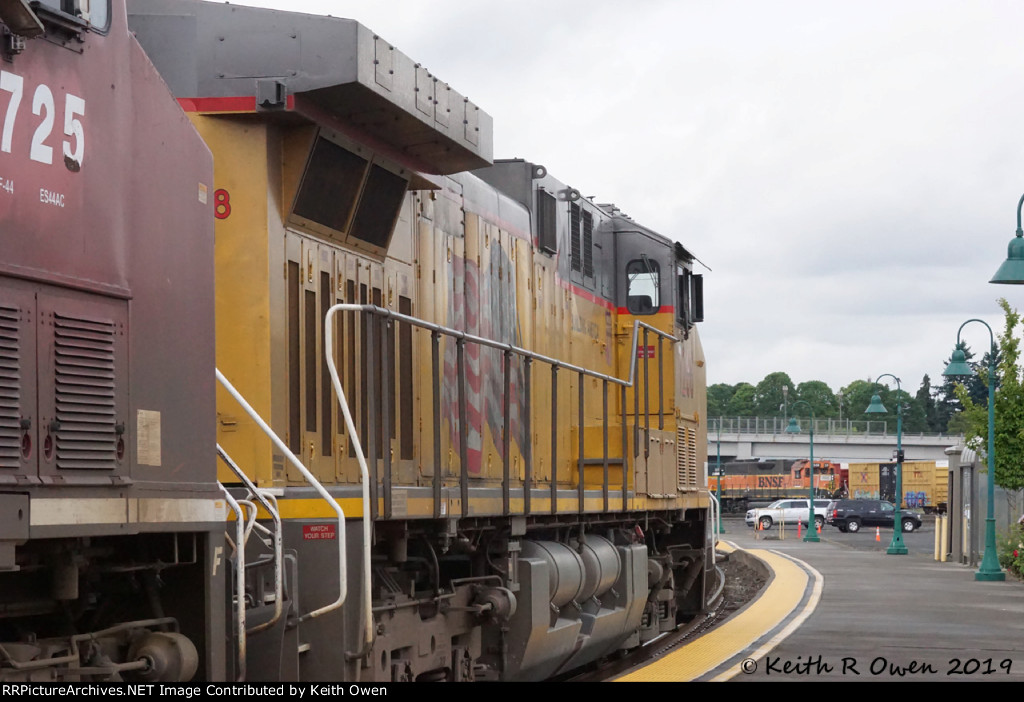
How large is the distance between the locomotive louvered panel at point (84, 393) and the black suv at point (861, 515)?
183 ft

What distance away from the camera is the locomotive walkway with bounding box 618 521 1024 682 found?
1006 cm

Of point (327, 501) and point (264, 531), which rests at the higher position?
point (327, 501)

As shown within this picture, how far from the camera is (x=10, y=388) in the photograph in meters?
4.74

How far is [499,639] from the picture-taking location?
A: 972 cm

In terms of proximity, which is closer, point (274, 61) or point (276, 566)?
point (276, 566)

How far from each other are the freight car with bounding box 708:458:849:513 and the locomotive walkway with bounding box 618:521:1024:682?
2053 inches

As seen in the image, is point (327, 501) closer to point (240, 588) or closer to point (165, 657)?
point (240, 588)

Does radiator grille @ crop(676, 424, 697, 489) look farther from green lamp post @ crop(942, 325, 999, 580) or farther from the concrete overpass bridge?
the concrete overpass bridge

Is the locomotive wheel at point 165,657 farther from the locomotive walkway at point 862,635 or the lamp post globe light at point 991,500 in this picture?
the lamp post globe light at point 991,500

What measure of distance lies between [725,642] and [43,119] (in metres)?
8.61

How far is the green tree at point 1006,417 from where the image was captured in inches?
978

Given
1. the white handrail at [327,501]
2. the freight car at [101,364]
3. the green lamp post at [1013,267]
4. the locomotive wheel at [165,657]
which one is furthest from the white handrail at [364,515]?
the green lamp post at [1013,267]

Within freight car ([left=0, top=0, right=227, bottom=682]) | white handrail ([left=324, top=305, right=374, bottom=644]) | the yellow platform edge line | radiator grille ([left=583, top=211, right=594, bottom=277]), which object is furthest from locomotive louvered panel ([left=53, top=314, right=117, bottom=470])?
radiator grille ([left=583, top=211, right=594, bottom=277])

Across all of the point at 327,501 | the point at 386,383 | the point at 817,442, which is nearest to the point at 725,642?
the point at 386,383
